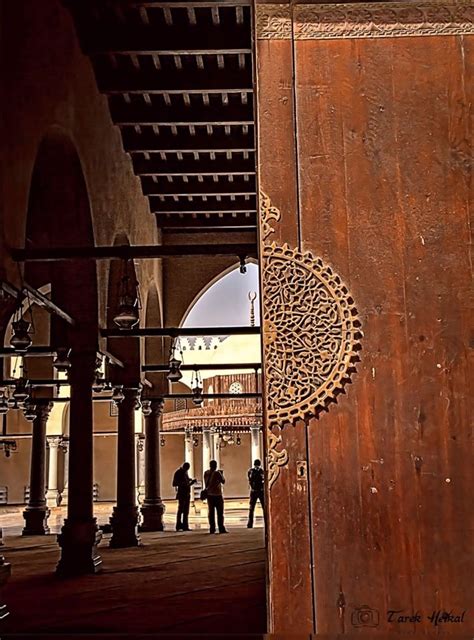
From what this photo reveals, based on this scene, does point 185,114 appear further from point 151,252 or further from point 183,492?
point 183,492

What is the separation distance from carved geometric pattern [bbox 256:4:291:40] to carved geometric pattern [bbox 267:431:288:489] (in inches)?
83.8

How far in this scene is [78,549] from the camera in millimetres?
9211

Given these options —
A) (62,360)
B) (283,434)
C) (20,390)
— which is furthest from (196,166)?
(283,434)

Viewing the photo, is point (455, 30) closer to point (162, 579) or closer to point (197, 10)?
point (197, 10)

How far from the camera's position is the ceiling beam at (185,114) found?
10.6m

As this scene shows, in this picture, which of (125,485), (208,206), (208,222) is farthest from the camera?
(208,222)

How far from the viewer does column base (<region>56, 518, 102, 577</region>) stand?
357 inches

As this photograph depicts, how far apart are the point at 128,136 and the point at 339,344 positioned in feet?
26.4

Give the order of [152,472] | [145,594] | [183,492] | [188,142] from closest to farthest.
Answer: [145,594], [188,142], [152,472], [183,492]

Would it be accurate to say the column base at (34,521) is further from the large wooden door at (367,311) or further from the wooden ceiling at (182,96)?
the large wooden door at (367,311)

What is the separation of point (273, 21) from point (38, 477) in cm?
1314

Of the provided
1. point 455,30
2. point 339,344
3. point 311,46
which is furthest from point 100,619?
point 455,30

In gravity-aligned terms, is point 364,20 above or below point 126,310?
above

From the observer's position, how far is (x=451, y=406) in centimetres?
406
